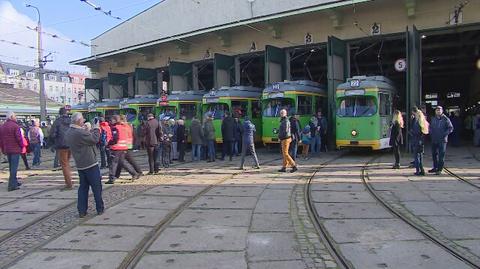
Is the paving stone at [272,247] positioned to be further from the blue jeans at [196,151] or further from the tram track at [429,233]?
the blue jeans at [196,151]

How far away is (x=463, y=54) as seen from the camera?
32.9m

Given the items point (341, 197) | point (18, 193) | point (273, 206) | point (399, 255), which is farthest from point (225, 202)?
point (18, 193)

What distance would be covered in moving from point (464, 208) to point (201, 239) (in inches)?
199

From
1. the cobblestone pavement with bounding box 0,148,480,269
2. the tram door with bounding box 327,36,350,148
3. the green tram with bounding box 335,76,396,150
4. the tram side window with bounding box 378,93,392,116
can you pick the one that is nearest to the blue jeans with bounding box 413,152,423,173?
the cobblestone pavement with bounding box 0,148,480,269

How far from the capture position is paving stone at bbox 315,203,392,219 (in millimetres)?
8573

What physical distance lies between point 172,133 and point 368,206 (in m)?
11.1

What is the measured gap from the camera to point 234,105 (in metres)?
24.2

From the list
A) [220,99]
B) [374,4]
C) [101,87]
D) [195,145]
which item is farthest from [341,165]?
[101,87]

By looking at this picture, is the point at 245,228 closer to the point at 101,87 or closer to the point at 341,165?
the point at 341,165

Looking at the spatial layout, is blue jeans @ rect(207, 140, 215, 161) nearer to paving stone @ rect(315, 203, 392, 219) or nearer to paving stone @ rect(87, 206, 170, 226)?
paving stone @ rect(87, 206, 170, 226)

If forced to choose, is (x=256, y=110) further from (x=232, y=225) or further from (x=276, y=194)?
(x=232, y=225)

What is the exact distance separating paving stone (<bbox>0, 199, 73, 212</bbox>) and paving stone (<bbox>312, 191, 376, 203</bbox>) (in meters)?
5.20

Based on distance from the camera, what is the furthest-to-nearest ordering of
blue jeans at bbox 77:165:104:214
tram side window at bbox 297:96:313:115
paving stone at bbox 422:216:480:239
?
tram side window at bbox 297:96:313:115, blue jeans at bbox 77:165:104:214, paving stone at bbox 422:216:480:239

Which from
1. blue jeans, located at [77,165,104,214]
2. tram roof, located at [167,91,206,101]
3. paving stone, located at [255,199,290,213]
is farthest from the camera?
tram roof, located at [167,91,206,101]
